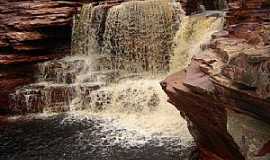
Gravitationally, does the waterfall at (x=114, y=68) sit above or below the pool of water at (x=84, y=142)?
above

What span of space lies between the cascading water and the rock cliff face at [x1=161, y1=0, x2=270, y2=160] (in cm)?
167

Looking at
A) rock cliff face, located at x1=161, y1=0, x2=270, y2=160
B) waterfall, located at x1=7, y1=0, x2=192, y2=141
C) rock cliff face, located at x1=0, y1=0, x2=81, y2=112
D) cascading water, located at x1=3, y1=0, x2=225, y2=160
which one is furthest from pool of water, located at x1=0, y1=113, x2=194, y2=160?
rock cliff face, located at x1=0, y1=0, x2=81, y2=112

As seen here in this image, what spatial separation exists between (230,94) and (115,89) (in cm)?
724

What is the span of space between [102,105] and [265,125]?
7425mm

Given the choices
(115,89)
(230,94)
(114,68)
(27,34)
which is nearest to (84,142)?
(115,89)

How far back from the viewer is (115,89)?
41.5ft

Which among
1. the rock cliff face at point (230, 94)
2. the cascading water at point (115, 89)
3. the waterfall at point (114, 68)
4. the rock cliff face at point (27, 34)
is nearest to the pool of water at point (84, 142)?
the cascading water at point (115, 89)

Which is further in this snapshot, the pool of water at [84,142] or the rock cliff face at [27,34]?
the rock cliff face at [27,34]

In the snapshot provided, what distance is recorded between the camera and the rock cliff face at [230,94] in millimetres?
5246

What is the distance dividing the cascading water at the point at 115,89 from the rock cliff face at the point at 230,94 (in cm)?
167

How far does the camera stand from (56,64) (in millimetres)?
14367

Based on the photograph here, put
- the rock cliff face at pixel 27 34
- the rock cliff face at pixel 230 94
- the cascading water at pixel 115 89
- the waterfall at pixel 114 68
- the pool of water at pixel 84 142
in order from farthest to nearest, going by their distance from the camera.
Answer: the rock cliff face at pixel 27 34
the waterfall at pixel 114 68
the cascading water at pixel 115 89
the pool of water at pixel 84 142
the rock cliff face at pixel 230 94

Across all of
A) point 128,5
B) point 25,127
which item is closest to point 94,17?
point 128,5

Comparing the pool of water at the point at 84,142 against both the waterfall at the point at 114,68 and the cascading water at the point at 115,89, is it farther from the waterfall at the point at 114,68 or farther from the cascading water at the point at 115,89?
the waterfall at the point at 114,68
